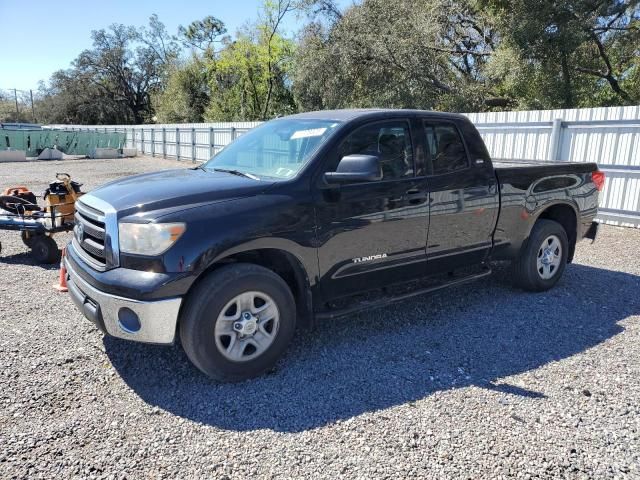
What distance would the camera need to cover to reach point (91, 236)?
350 centimetres

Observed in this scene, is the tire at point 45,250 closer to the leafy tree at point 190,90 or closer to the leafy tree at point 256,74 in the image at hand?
the leafy tree at point 256,74

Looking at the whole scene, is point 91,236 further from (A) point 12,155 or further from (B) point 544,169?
(A) point 12,155

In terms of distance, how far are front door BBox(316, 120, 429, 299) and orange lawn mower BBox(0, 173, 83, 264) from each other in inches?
165

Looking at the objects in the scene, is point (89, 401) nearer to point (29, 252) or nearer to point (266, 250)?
point (266, 250)

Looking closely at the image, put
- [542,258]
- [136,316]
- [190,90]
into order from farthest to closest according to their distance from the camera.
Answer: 1. [190,90]
2. [542,258]
3. [136,316]

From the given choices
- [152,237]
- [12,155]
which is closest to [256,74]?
[12,155]

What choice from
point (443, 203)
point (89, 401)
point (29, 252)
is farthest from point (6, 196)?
point (443, 203)

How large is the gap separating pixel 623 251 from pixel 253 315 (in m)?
6.63

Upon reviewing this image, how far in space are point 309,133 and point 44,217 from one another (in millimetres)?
4242

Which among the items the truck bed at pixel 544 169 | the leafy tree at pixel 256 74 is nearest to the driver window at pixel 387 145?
the truck bed at pixel 544 169

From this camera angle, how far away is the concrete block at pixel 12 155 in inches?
1011

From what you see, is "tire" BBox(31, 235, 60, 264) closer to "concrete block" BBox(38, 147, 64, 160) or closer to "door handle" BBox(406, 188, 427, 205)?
"door handle" BBox(406, 188, 427, 205)

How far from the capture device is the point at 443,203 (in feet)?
14.3

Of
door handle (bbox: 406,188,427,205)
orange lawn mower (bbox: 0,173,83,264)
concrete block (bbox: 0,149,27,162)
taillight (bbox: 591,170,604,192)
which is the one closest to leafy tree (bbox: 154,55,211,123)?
concrete block (bbox: 0,149,27,162)
